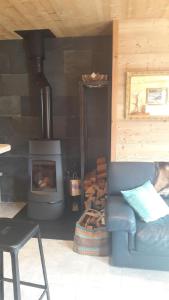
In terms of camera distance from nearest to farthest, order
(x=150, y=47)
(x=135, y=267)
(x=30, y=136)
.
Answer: (x=135, y=267)
(x=150, y=47)
(x=30, y=136)

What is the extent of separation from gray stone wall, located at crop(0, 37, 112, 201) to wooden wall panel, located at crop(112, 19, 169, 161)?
1.86 ft

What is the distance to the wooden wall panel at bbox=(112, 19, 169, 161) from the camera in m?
3.01

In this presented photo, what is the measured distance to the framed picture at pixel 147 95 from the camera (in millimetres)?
3043

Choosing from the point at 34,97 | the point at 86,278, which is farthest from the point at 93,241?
the point at 34,97

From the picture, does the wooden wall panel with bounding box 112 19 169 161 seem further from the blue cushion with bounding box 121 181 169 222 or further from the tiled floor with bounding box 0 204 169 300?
the tiled floor with bounding box 0 204 169 300

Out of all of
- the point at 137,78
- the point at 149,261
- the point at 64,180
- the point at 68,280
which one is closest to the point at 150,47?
the point at 137,78

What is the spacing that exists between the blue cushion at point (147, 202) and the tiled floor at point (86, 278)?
20.0 inches

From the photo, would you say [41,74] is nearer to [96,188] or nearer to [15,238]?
[96,188]

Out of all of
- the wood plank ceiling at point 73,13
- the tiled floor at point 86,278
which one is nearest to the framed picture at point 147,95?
the wood plank ceiling at point 73,13

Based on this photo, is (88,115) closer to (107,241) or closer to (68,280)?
(107,241)

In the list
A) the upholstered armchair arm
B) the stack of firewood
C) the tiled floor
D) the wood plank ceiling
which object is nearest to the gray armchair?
the upholstered armchair arm

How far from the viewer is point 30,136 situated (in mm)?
3947

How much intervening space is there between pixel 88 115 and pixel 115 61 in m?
0.92

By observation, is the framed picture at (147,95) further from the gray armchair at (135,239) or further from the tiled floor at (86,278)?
the tiled floor at (86,278)
